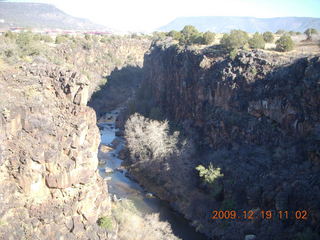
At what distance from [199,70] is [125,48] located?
5067 centimetres

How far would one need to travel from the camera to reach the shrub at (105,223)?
2572 centimetres

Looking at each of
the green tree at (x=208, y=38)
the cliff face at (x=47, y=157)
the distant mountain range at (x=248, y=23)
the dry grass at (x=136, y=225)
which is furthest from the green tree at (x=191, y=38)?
the distant mountain range at (x=248, y=23)

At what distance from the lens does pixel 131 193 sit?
1473 inches

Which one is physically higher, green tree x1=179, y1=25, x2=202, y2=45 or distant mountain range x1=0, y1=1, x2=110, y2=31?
distant mountain range x1=0, y1=1, x2=110, y2=31

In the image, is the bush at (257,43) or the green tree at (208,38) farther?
the green tree at (208,38)

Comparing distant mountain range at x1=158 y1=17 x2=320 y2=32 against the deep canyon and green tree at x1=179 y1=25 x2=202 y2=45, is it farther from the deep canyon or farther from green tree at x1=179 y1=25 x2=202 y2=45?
the deep canyon

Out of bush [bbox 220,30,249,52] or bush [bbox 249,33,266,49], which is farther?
bush [bbox 220,30,249,52]

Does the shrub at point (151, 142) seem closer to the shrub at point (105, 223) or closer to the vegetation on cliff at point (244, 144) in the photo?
the vegetation on cliff at point (244, 144)
